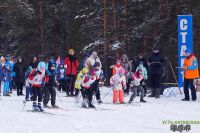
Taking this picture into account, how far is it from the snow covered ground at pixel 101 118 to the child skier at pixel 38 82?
0.42 meters

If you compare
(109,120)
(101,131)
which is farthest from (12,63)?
(101,131)

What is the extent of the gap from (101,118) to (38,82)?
2375 millimetres

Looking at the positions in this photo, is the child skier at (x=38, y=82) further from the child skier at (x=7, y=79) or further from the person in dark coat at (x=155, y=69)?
the child skier at (x=7, y=79)

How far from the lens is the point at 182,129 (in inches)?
395

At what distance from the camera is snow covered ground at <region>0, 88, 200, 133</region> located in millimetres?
10086

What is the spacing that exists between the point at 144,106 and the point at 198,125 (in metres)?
3.92

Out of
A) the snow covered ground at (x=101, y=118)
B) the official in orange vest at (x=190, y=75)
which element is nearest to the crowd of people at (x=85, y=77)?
the official in orange vest at (x=190, y=75)

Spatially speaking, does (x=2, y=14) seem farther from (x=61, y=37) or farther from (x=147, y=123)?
(x=147, y=123)

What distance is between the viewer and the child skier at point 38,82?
13.1 m

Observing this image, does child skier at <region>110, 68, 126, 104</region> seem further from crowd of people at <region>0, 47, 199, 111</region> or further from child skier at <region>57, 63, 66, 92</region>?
child skier at <region>57, 63, 66, 92</region>

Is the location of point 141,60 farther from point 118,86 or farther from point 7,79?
point 7,79

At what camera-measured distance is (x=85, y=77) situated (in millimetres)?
14492

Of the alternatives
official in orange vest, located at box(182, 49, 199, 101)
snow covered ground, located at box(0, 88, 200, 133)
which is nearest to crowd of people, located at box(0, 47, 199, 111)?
official in orange vest, located at box(182, 49, 199, 101)

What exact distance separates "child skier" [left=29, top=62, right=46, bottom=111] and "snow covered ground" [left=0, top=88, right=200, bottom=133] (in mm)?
425
